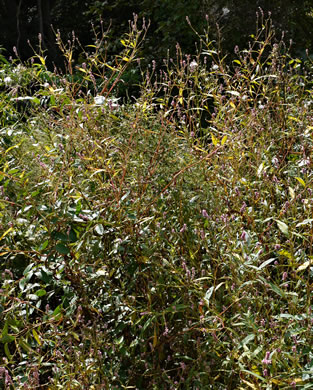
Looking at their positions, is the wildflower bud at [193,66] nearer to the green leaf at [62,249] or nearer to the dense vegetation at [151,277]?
the dense vegetation at [151,277]

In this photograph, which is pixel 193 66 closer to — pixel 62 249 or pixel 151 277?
pixel 151 277

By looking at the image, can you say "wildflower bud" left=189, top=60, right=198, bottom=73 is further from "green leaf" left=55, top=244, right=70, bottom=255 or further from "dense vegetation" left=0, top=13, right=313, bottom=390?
"green leaf" left=55, top=244, right=70, bottom=255

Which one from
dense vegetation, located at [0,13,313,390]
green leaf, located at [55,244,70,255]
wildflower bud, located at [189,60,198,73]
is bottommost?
dense vegetation, located at [0,13,313,390]

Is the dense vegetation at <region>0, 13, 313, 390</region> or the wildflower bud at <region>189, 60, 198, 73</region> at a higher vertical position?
the wildflower bud at <region>189, 60, 198, 73</region>

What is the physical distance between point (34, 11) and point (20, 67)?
231 inches

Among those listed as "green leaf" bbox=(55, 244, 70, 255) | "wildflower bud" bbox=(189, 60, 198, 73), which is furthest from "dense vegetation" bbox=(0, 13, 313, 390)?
"wildflower bud" bbox=(189, 60, 198, 73)

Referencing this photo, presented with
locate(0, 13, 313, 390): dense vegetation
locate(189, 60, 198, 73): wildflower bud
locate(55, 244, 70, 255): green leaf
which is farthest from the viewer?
locate(189, 60, 198, 73): wildflower bud

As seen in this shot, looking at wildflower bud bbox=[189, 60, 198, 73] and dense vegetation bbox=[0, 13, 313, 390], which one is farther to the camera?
wildflower bud bbox=[189, 60, 198, 73]

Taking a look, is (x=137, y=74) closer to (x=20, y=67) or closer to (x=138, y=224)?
(x=20, y=67)

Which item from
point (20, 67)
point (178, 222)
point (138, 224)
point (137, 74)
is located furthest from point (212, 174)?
point (137, 74)

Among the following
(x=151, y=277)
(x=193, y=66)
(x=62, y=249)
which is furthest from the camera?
(x=193, y=66)

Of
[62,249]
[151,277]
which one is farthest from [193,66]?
[62,249]

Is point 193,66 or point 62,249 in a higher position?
point 193,66

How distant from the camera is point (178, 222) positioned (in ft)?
9.30
